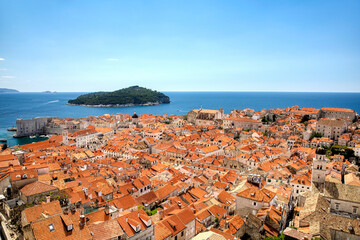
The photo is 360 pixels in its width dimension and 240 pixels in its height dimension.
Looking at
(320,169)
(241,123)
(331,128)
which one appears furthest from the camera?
(241,123)

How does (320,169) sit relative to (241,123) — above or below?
above

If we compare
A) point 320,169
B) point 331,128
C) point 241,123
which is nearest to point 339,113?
point 331,128

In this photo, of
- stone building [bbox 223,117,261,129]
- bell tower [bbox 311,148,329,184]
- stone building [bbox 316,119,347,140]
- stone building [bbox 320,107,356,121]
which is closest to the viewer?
bell tower [bbox 311,148,329,184]

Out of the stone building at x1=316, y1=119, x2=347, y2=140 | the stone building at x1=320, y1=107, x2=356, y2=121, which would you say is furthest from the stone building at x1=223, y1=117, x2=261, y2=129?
the stone building at x1=320, y1=107, x2=356, y2=121

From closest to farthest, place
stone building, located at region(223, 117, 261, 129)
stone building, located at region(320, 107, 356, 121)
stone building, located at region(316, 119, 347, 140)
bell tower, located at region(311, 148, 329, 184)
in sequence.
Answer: bell tower, located at region(311, 148, 329, 184)
stone building, located at region(316, 119, 347, 140)
stone building, located at region(320, 107, 356, 121)
stone building, located at region(223, 117, 261, 129)

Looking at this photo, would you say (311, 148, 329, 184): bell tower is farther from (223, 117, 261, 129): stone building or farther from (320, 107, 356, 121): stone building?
(320, 107, 356, 121): stone building

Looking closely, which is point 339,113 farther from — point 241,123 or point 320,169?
point 320,169

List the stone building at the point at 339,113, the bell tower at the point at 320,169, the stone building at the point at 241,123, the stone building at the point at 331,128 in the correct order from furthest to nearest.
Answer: the stone building at the point at 241,123, the stone building at the point at 339,113, the stone building at the point at 331,128, the bell tower at the point at 320,169

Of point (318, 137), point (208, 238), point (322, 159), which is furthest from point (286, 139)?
point (208, 238)

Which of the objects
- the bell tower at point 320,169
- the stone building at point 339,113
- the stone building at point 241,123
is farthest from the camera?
the stone building at point 241,123

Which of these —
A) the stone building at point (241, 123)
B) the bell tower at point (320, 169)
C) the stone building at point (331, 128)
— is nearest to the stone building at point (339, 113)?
the stone building at point (331, 128)

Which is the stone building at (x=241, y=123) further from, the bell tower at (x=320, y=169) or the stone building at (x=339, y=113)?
the bell tower at (x=320, y=169)
